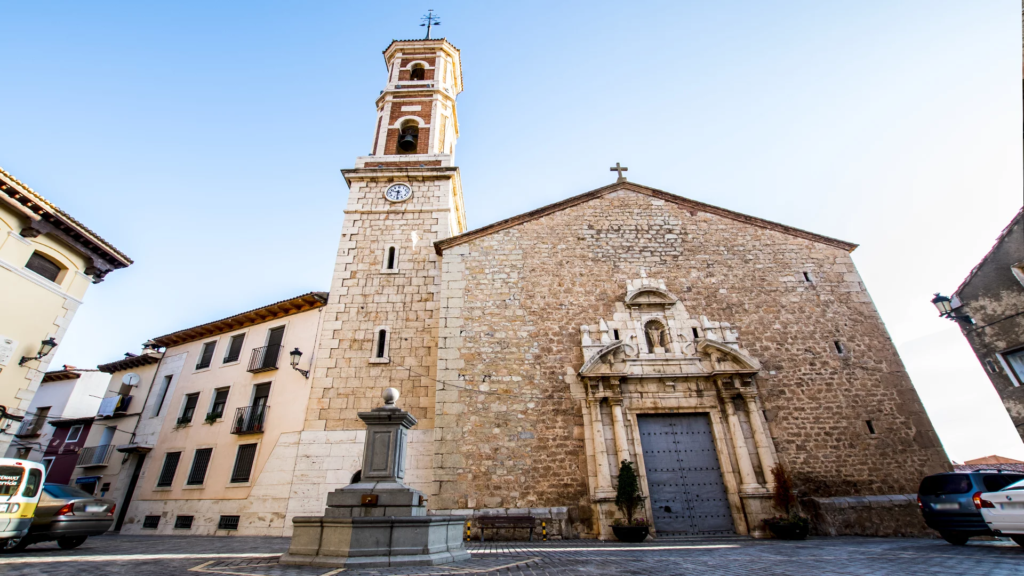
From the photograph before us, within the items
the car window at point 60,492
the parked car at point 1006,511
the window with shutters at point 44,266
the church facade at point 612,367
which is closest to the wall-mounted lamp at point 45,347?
the window with shutters at point 44,266

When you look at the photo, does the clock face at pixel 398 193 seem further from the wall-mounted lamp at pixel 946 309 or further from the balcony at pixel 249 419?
the wall-mounted lamp at pixel 946 309

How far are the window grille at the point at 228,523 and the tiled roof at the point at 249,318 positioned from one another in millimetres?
5770

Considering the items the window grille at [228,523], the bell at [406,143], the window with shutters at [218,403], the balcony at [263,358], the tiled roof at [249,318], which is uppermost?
the bell at [406,143]

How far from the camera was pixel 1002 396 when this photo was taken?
1248 cm

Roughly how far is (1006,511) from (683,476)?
4.82 meters

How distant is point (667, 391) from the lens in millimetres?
10516

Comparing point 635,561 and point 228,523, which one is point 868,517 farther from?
point 228,523

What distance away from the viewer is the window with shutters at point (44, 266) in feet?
35.2

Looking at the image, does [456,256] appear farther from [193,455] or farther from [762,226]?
[193,455]

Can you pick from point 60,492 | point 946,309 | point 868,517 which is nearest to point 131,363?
point 60,492

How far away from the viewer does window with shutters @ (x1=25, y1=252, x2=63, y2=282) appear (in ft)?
35.2

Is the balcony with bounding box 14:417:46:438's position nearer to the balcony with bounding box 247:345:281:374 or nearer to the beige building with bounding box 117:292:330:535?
the beige building with bounding box 117:292:330:535

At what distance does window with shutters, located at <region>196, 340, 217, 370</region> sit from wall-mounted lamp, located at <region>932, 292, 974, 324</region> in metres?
22.1

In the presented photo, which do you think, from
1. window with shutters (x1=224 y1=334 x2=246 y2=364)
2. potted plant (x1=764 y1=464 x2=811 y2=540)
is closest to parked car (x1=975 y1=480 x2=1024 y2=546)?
potted plant (x1=764 y1=464 x2=811 y2=540)
